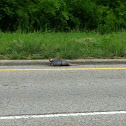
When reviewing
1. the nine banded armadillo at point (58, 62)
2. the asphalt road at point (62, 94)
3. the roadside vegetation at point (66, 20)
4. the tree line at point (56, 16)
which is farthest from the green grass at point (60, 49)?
the tree line at point (56, 16)

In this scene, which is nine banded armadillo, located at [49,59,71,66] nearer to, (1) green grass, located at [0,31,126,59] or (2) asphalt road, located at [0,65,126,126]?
(2) asphalt road, located at [0,65,126,126]

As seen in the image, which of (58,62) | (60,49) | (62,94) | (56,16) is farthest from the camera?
(56,16)

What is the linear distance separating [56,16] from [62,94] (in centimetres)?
1546

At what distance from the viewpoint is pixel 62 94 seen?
6.48 meters

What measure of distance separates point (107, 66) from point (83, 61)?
0.83 metres

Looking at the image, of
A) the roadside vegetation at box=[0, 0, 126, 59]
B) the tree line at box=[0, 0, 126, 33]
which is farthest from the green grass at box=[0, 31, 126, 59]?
the tree line at box=[0, 0, 126, 33]

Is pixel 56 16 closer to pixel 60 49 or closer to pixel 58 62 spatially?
pixel 60 49

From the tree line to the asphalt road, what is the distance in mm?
11030

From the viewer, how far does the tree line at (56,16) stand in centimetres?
2034

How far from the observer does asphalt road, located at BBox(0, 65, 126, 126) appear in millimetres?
5086

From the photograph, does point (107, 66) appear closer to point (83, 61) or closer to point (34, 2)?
point (83, 61)

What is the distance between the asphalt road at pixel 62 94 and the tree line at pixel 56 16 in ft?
36.2

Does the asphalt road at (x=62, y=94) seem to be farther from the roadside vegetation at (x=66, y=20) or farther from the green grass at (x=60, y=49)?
the roadside vegetation at (x=66, y=20)

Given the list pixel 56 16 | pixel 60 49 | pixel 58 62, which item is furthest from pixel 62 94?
pixel 56 16
